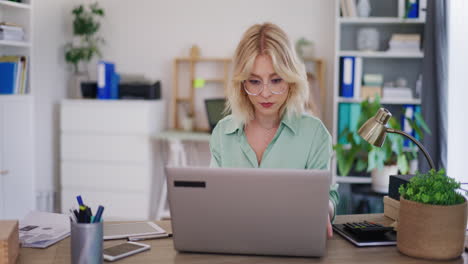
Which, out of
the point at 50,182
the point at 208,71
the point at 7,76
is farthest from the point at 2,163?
the point at 208,71

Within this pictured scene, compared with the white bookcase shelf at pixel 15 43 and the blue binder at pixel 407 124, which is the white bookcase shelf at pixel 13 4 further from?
the blue binder at pixel 407 124

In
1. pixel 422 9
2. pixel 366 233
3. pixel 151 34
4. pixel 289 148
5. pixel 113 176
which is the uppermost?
pixel 422 9

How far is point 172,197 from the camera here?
137 centimetres

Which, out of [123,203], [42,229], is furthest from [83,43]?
[42,229]

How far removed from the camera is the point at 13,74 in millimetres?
3951

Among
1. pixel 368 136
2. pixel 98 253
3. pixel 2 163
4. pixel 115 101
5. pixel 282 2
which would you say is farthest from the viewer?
pixel 282 2

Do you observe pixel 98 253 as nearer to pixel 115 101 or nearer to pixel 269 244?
pixel 269 244

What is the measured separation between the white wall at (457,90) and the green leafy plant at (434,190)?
1946 mm

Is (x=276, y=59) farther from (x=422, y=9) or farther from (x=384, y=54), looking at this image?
(x=422, y=9)

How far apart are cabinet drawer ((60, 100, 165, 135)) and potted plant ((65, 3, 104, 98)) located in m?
0.30

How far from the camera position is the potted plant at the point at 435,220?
4.45 ft

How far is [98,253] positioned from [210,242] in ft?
0.95

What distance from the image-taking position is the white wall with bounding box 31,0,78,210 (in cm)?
461

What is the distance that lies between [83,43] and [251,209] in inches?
153
